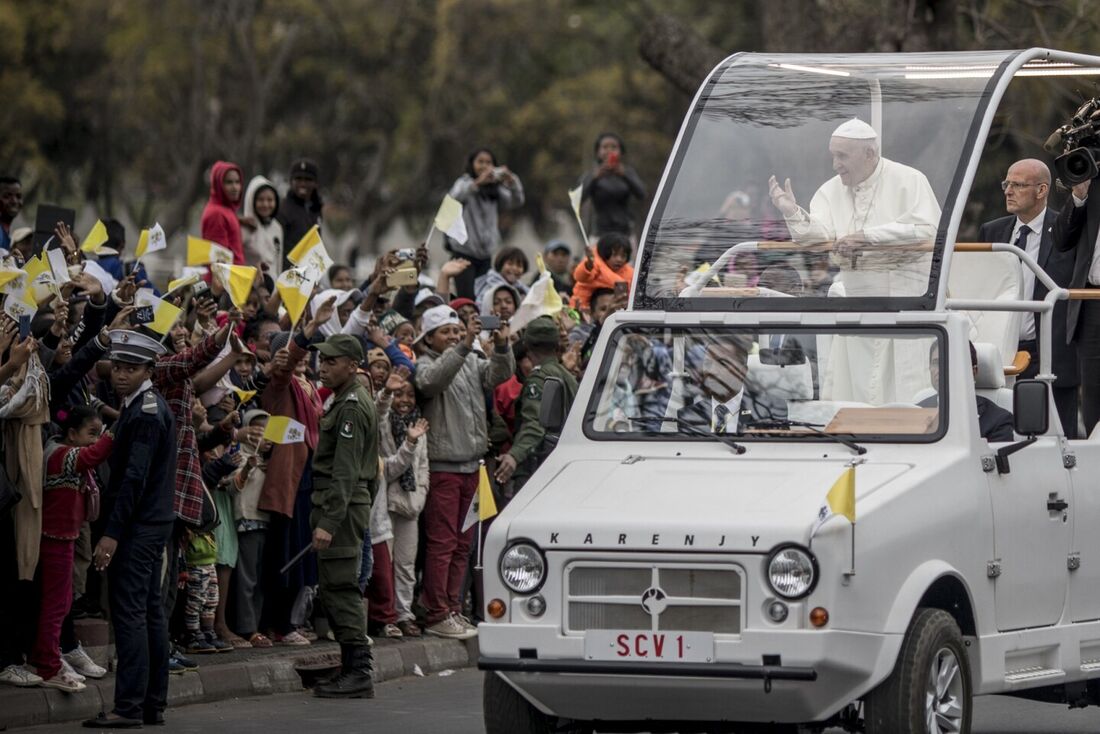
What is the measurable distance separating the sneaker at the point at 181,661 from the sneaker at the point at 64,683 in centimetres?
86

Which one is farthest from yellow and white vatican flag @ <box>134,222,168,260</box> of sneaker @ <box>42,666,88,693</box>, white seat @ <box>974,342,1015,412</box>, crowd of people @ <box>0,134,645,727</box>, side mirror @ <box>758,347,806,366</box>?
white seat @ <box>974,342,1015,412</box>

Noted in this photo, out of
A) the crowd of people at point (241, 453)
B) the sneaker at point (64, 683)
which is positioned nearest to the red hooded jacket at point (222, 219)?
the crowd of people at point (241, 453)

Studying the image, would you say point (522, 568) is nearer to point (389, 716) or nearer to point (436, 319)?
point (389, 716)

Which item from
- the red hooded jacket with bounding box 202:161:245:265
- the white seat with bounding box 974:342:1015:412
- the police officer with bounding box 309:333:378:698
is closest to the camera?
the white seat with bounding box 974:342:1015:412

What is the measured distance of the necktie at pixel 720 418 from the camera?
30.8ft

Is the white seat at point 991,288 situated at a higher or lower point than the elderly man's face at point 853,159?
lower

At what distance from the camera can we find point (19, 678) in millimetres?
11133

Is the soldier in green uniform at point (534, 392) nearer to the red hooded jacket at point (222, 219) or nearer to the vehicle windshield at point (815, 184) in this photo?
the red hooded jacket at point (222, 219)

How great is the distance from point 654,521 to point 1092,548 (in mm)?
2755

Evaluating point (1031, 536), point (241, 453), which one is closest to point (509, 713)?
point (1031, 536)

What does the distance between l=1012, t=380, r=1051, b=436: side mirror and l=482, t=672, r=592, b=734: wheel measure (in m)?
2.41

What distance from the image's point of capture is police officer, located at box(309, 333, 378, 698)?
11750mm

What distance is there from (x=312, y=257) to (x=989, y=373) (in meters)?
5.21

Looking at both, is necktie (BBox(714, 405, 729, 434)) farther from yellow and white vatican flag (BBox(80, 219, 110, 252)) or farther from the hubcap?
yellow and white vatican flag (BBox(80, 219, 110, 252))
